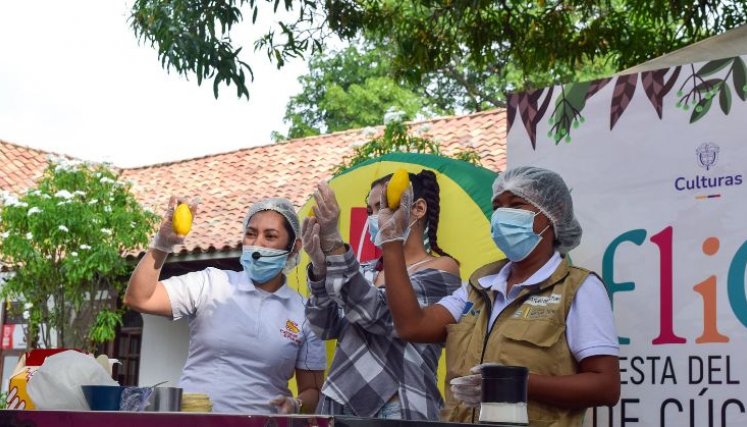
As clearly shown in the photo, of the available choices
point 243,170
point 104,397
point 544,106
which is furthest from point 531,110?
point 243,170

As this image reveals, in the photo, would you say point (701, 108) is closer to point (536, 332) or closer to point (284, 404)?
point (536, 332)

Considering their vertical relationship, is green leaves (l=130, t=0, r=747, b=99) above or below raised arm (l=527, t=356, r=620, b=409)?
above

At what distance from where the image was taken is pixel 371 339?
137 inches

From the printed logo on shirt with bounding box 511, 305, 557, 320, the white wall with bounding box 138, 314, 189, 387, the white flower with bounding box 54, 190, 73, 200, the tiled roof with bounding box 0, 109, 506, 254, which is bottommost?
the white wall with bounding box 138, 314, 189, 387

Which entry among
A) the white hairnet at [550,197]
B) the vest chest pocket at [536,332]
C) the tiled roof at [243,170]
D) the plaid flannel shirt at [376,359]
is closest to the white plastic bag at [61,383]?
the plaid flannel shirt at [376,359]

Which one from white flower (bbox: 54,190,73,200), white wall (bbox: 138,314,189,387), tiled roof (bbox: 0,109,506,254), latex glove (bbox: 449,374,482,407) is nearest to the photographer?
latex glove (bbox: 449,374,482,407)

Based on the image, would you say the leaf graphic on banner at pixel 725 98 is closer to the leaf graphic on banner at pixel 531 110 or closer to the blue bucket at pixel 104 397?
the leaf graphic on banner at pixel 531 110

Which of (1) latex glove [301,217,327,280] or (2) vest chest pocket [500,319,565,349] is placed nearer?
(2) vest chest pocket [500,319,565,349]

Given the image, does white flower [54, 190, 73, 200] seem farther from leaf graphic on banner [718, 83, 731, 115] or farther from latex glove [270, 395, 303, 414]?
leaf graphic on banner [718, 83, 731, 115]

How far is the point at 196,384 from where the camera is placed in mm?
3695

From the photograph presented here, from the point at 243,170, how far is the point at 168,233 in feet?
42.3

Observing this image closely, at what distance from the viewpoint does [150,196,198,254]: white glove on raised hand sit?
340cm

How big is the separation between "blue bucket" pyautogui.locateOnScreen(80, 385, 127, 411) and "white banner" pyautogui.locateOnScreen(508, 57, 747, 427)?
1.64m

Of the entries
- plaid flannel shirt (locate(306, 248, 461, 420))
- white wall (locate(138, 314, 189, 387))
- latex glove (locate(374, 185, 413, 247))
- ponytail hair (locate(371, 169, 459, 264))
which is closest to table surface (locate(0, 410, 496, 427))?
latex glove (locate(374, 185, 413, 247))
